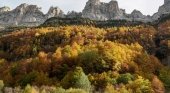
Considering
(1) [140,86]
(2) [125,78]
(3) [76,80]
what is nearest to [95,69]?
(2) [125,78]

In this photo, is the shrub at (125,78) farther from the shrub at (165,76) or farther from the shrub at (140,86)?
the shrub at (165,76)

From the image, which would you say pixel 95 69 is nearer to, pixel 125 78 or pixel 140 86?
pixel 125 78

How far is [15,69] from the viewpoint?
17488cm

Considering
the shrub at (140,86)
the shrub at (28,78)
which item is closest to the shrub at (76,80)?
the shrub at (140,86)

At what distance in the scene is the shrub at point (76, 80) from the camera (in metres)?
138

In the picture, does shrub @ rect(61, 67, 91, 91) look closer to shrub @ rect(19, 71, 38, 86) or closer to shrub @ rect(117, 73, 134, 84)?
shrub @ rect(117, 73, 134, 84)


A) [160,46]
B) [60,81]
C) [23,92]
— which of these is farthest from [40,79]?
[160,46]

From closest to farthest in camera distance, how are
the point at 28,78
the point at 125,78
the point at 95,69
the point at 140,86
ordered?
the point at 140,86, the point at 125,78, the point at 95,69, the point at 28,78

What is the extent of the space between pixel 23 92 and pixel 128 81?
31885 millimetres

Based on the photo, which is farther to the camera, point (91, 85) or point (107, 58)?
point (107, 58)

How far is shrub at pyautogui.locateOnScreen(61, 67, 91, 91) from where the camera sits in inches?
5443

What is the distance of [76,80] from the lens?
14500 centimetres

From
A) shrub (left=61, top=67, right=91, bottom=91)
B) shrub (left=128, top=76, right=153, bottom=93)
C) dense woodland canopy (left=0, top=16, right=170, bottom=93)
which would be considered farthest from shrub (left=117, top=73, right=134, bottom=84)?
shrub (left=61, top=67, right=91, bottom=91)

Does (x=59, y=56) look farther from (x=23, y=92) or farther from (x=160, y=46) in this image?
(x=23, y=92)
